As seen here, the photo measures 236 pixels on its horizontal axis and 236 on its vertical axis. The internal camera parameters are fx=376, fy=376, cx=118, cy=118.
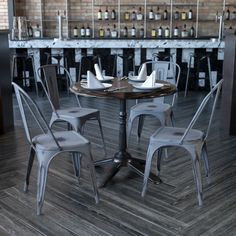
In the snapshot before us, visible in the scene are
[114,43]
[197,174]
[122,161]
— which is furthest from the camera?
[114,43]

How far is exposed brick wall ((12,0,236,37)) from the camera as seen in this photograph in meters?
7.73

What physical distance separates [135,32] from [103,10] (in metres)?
0.83

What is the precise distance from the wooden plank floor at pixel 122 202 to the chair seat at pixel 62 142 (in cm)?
42

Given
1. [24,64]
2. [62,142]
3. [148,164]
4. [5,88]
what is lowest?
[148,164]

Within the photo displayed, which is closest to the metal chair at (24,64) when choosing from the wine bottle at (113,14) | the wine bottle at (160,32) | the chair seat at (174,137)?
the wine bottle at (113,14)

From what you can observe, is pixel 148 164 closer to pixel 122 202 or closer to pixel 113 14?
pixel 122 202

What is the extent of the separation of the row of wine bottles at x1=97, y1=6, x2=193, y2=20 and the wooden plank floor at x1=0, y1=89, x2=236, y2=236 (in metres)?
4.68

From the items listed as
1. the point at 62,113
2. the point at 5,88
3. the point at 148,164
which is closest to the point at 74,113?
the point at 62,113

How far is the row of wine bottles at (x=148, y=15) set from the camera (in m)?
7.75

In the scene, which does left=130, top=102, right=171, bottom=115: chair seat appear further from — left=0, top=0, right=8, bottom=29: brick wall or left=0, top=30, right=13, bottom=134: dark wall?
left=0, top=0, right=8, bottom=29: brick wall

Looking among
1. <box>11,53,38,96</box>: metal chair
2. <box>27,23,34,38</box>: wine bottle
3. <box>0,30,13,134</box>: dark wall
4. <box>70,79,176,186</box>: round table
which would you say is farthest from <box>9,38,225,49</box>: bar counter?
<box>70,79,176,186</box>: round table

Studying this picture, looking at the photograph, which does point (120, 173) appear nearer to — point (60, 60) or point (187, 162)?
point (187, 162)

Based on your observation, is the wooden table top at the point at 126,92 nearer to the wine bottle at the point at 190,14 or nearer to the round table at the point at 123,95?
the round table at the point at 123,95

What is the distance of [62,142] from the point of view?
253cm
